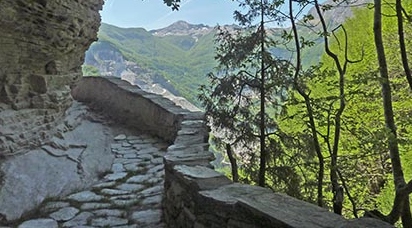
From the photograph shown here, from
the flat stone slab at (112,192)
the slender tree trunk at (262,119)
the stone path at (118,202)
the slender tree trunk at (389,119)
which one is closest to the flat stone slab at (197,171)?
the stone path at (118,202)

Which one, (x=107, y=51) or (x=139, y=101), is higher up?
(x=107, y=51)

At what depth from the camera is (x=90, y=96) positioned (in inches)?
288

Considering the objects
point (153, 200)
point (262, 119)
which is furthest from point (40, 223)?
point (262, 119)

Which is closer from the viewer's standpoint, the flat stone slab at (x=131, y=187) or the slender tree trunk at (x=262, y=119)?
the flat stone slab at (x=131, y=187)

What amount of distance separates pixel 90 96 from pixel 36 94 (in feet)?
10.7

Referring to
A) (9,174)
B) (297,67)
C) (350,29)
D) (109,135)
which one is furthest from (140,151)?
(350,29)

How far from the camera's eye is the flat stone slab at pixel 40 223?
2.99m

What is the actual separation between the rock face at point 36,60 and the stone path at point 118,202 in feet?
2.67

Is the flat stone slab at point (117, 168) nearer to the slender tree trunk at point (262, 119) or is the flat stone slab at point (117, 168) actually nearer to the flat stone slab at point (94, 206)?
the flat stone slab at point (94, 206)

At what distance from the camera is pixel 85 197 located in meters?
3.69

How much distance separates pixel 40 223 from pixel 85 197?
2.19 feet

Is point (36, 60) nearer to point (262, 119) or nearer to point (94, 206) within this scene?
point (94, 206)

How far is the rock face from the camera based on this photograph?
3394 mm

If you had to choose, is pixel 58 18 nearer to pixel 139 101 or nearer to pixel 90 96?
pixel 139 101
